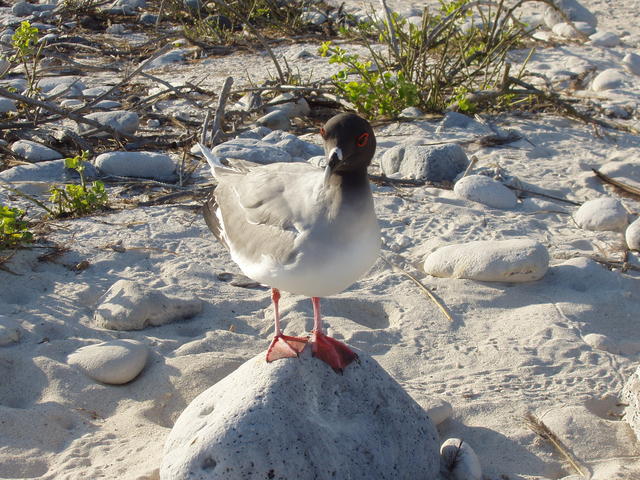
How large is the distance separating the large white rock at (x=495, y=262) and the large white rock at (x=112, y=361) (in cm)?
216

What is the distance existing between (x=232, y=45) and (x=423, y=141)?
4517 mm

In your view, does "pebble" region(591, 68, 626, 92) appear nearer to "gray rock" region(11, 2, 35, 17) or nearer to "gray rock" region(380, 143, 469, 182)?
"gray rock" region(380, 143, 469, 182)

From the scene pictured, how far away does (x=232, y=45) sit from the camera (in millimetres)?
10914

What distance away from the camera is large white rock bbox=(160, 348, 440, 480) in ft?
9.95

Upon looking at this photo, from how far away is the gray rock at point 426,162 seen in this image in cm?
671

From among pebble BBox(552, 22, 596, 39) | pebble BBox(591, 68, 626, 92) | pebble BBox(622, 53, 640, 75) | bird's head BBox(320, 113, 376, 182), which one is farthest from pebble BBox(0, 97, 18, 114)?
pebble BBox(552, 22, 596, 39)

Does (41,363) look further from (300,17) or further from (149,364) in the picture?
(300,17)

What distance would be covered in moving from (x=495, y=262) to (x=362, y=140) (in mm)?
2238

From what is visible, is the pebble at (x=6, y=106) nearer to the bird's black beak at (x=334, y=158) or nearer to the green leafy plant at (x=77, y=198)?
the green leafy plant at (x=77, y=198)

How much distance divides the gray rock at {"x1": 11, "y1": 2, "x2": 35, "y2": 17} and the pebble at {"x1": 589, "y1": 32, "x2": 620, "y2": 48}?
9.16m

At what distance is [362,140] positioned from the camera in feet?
10.6

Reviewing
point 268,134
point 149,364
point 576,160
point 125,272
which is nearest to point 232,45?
point 268,134

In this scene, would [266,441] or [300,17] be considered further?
[300,17]

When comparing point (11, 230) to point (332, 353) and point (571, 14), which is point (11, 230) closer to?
point (332, 353)
